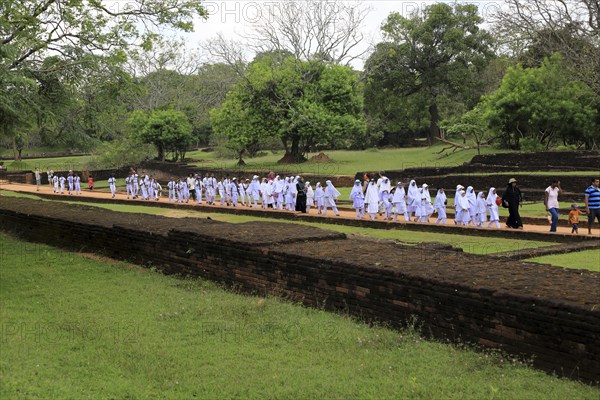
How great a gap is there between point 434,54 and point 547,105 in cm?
1638

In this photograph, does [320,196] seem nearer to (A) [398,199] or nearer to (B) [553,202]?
(A) [398,199]

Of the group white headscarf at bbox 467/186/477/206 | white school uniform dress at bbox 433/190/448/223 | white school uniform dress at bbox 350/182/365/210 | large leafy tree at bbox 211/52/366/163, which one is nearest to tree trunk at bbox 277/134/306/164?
large leafy tree at bbox 211/52/366/163

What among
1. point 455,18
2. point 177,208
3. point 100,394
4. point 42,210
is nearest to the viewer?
point 100,394

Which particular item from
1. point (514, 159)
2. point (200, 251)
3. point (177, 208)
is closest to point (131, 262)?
point (200, 251)

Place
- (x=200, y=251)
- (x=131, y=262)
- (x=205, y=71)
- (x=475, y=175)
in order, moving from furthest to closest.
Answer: (x=205, y=71), (x=475, y=175), (x=131, y=262), (x=200, y=251)

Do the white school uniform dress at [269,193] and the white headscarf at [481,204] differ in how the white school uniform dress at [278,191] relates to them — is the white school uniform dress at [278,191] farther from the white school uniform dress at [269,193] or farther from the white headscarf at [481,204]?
the white headscarf at [481,204]

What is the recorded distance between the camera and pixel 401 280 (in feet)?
20.2

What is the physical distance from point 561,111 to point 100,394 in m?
26.2

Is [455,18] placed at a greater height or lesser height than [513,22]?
greater

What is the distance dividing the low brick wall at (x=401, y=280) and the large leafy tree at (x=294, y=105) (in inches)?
926

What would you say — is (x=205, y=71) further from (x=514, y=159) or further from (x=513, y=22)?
(x=514, y=159)

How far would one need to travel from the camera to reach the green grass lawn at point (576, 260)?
9.52 m

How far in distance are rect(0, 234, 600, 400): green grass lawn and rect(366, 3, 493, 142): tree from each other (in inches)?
1373

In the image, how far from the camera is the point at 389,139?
50406 millimetres
